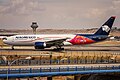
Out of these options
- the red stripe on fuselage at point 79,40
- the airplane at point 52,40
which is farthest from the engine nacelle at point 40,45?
the red stripe on fuselage at point 79,40

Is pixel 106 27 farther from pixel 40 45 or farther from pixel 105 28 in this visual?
pixel 40 45

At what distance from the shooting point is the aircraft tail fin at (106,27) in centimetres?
9769

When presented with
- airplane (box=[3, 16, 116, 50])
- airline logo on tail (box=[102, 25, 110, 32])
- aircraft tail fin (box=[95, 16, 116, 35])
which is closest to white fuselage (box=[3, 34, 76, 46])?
airplane (box=[3, 16, 116, 50])

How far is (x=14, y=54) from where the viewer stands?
79312mm

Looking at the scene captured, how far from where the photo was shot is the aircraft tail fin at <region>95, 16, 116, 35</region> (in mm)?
97688

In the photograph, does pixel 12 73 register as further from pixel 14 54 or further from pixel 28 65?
pixel 14 54

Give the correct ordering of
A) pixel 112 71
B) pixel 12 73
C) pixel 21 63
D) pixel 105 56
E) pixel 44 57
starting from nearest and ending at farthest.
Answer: pixel 12 73
pixel 112 71
pixel 21 63
pixel 44 57
pixel 105 56

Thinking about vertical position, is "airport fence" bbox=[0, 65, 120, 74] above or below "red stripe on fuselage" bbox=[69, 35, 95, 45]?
below

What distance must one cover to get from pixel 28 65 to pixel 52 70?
8660 mm

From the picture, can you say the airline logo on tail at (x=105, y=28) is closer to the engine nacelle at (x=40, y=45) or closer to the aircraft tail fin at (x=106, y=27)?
the aircraft tail fin at (x=106, y=27)

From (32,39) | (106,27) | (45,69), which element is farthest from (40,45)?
(45,69)

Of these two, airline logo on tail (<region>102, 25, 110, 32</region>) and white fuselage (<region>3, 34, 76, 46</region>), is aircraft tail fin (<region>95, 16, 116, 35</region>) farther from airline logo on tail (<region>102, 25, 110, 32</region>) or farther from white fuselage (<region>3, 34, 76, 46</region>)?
white fuselage (<region>3, 34, 76, 46</region>)

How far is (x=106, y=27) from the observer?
98.8 meters

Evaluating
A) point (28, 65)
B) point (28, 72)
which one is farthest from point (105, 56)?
point (28, 72)
